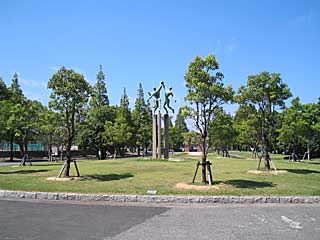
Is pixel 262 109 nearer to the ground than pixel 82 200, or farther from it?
farther from it

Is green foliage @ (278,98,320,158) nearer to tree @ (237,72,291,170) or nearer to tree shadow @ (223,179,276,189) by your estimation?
tree @ (237,72,291,170)

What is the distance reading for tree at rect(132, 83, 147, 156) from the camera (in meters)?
55.9

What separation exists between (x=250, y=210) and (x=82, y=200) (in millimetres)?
5903

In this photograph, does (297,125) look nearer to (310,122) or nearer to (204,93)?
(310,122)

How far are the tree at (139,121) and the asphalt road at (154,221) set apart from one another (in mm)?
44991

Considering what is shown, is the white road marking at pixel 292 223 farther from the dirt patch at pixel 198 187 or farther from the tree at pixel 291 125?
the tree at pixel 291 125

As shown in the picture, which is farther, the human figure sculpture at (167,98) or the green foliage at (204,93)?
the human figure sculpture at (167,98)

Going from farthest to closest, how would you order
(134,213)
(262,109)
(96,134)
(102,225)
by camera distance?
1. (96,134)
2. (262,109)
3. (134,213)
4. (102,225)

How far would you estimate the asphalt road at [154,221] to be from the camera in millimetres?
6762

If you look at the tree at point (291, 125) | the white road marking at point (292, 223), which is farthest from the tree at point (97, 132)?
the white road marking at point (292, 223)

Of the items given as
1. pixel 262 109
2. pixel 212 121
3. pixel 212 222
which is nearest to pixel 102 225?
pixel 212 222

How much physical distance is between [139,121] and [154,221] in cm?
5097

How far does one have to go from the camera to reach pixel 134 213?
9.20m

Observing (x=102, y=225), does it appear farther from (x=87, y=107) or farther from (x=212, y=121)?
(x=87, y=107)
